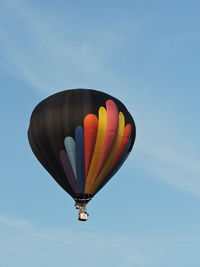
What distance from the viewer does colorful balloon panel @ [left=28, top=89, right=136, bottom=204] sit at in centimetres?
5369

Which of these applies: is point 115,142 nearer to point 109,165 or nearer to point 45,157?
point 109,165

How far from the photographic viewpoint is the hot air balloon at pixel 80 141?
2114 inches

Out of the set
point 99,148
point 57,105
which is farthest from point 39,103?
point 99,148

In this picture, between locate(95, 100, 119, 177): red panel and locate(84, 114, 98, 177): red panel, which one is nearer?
locate(84, 114, 98, 177): red panel

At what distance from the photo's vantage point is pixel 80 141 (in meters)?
53.6

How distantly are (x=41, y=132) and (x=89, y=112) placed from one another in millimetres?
3594

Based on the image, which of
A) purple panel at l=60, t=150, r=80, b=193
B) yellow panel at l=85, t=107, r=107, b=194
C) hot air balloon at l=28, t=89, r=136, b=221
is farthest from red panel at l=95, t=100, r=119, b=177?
purple panel at l=60, t=150, r=80, b=193

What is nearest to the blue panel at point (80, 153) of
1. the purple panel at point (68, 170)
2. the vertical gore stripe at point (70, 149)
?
the vertical gore stripe at point (70, 149)

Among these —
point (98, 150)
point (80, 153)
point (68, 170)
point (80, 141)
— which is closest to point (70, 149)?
point (80, 153)

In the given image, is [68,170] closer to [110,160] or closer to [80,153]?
[80,153]

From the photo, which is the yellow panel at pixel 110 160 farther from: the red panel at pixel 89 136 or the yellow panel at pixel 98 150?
the red panel at pixel 89 136

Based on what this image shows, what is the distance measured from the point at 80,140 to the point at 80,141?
0.07m

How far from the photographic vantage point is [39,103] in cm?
5619

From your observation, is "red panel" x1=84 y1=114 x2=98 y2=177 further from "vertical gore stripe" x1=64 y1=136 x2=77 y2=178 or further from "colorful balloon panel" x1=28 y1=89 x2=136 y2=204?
"vertical gore stripe" x1=64 y1=136 x2=77 y2=178
